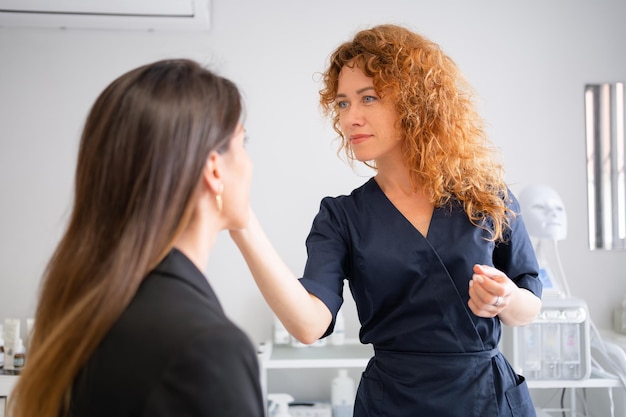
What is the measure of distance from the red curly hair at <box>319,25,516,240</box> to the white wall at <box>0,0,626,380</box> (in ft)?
4.25

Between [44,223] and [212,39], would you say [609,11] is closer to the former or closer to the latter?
[212,39]

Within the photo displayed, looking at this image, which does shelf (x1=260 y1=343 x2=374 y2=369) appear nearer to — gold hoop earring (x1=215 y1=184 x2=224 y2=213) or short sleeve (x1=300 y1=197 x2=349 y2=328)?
short sleeve (x1=300 y1=197 x2=349 y2=328)

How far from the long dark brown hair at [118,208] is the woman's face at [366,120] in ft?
1.97

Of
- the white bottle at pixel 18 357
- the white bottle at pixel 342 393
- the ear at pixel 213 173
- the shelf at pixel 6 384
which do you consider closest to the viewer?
the ear at pixel 213 173

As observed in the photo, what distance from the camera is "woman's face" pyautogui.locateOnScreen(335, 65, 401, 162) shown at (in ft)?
4.28

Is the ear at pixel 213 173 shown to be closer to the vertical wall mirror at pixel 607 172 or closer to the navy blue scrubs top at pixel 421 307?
the navy blue scrubs top at pixel 421 307

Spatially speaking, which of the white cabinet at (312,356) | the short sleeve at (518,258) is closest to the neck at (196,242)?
the short sleeve at (518,258)

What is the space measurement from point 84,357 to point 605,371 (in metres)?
2.22

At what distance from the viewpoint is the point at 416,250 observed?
1.26 m

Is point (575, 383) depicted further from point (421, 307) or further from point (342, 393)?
point (421, 307)

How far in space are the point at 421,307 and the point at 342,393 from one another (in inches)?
54.1

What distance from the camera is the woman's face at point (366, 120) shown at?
1.30 m

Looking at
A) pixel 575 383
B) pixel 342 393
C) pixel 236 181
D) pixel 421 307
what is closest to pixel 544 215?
pixel 575 383

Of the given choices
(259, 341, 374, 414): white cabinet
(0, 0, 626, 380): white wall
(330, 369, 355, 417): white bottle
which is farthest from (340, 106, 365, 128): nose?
(330, 369, 355, 417): white bottle
